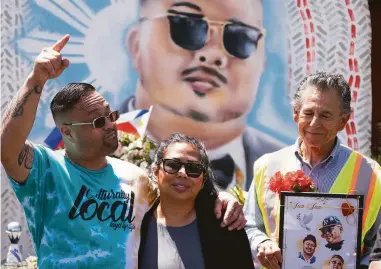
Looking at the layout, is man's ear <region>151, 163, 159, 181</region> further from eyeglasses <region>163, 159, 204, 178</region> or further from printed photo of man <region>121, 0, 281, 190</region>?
printed photo of man <region>121, 0, 281, 190</region>

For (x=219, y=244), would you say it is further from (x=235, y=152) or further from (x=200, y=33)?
(x=200, y=33)

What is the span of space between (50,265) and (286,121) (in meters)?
4.25

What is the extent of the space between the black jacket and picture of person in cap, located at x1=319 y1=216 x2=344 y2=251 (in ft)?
1.17

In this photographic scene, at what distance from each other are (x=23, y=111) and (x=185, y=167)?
775 mm

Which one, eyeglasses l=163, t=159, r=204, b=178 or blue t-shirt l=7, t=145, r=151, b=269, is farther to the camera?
eyeglasses l=163, t=159, r=204, b=178

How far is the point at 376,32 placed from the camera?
793 centimetres

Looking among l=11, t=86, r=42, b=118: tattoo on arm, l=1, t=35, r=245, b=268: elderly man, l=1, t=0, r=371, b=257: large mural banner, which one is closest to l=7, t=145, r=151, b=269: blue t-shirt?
l=1, t=35, r=245, b=268: elderly man

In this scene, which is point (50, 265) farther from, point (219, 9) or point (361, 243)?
point (219, 9)

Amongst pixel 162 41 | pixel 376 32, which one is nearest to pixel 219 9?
pixel 162 41

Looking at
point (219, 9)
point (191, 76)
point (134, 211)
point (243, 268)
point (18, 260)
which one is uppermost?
point (219, 9)

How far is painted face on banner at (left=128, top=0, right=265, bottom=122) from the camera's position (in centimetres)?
710

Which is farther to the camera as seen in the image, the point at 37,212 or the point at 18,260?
the point at 18,260

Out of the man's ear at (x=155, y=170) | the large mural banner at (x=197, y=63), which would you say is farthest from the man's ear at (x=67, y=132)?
the large mural banner at (x=197, y=63)

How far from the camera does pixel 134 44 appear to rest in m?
7.15
